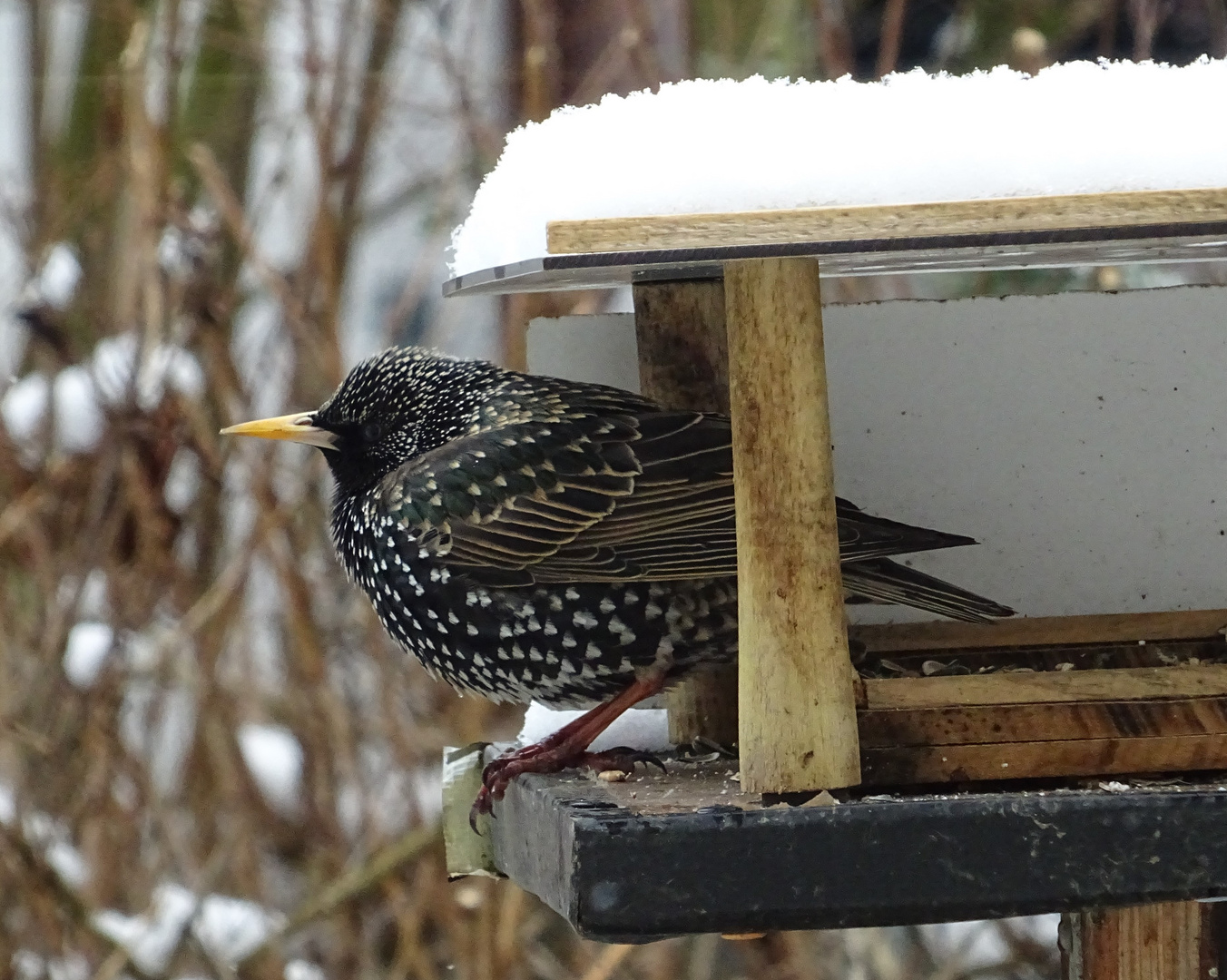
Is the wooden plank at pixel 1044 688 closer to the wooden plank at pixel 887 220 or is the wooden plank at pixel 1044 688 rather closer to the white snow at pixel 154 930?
the wooden plank at pixel 887 220

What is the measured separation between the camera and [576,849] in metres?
1.68

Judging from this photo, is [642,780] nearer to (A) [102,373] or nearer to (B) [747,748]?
(B) [747,748]

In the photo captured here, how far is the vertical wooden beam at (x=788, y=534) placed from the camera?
6.16 ft

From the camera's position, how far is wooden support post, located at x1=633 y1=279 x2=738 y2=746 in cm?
252

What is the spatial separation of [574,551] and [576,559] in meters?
0.01

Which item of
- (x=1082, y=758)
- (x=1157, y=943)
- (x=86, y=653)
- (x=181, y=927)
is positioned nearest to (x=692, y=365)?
(x=1082, y=758)

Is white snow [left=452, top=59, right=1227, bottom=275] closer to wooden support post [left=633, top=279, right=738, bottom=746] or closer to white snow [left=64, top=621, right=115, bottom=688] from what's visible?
wooden support post [left=633, top=279, right=738, bottom=746]

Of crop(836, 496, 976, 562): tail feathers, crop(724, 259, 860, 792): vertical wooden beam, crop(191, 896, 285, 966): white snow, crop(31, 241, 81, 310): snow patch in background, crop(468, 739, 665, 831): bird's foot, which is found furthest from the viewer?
crop(31, 241, 81, 310): snow patch in background

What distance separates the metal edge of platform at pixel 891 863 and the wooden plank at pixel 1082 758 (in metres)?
0.22

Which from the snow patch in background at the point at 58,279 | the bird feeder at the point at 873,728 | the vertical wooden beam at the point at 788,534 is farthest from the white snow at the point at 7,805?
the vertical wooden beam at the point at 788,534

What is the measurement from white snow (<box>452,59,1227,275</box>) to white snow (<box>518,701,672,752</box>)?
1.06 m

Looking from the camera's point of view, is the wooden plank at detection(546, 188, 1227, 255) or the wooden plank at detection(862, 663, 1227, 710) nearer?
the wooden plank at detection(546, 188, 1227, 255)

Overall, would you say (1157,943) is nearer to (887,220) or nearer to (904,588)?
(904,588)

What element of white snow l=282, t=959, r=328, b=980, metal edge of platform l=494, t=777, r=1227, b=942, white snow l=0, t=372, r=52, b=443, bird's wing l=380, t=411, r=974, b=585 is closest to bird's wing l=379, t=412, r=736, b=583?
bird's wing l=380, t=411, r=974, b=585
